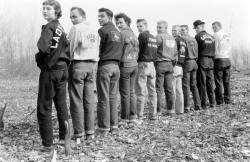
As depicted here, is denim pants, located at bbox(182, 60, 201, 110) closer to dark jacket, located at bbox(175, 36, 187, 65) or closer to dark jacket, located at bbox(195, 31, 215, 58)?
dark jacket, located at bbox(175, 36, 187, 65)

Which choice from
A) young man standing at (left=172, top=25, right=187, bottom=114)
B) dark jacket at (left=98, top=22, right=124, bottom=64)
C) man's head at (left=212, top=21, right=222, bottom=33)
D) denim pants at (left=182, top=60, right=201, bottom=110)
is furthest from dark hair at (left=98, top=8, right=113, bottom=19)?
man's head at (left=212, top=21, right=222, bottom=33)

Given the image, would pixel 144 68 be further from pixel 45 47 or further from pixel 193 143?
pixel 45 47

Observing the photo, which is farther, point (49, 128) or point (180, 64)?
point (180, 64)

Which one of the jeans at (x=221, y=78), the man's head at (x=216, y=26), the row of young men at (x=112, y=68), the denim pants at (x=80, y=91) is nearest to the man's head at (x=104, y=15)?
the row of young men at (x=112, y=68)

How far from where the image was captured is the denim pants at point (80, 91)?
747 centimetres

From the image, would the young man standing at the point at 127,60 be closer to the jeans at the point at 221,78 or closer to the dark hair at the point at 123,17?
the dark hair at the point at 123,17

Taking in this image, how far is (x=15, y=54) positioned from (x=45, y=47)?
85.6m

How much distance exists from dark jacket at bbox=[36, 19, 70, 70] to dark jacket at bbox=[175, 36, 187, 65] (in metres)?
4.90

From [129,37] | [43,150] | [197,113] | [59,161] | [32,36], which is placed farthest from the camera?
[32,36]

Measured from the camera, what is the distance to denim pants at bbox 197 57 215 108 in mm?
11797

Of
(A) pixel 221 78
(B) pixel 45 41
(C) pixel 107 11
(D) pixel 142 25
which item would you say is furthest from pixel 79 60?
(A) pixel 221 78

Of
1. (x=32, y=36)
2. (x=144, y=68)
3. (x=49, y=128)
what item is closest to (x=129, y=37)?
(x=144, y=68)

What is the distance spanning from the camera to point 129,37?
9109mm

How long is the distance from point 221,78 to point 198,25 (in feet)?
6.15
